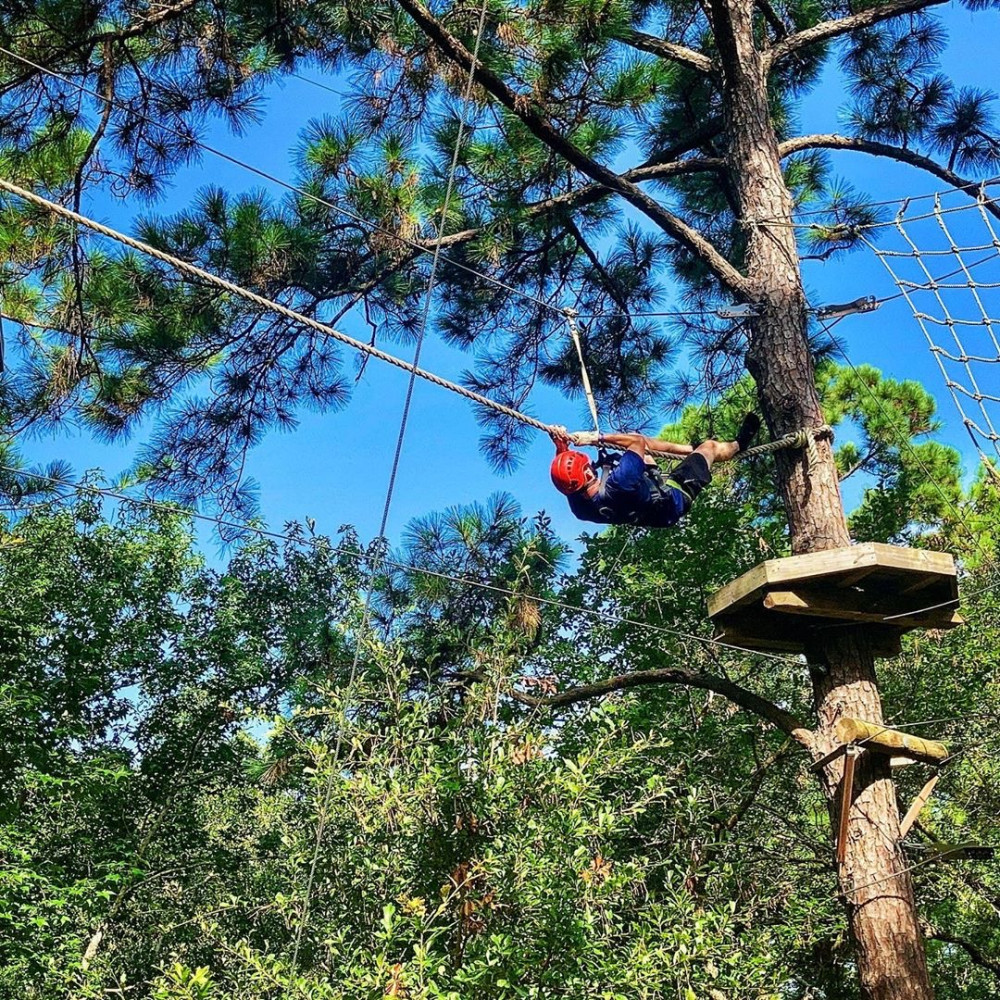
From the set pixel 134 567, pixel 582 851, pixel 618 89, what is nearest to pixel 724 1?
pixel 618 89

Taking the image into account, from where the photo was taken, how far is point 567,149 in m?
4.31

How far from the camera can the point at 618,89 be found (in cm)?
473

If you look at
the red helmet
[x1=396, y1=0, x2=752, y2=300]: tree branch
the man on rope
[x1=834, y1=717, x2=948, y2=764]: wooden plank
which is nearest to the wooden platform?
[x1=834, y1=717, x2=948, y2=764]: wooden plank

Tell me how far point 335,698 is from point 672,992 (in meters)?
1.32

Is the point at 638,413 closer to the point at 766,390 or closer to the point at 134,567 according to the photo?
the point at 766,390

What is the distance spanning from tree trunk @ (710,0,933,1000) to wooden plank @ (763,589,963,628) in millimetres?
139

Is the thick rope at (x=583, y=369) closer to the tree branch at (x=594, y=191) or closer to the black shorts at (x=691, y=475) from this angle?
the black shorts at (x=691, y=475)

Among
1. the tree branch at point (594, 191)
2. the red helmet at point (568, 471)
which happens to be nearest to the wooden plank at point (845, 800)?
the red helmet at point (568, 471)

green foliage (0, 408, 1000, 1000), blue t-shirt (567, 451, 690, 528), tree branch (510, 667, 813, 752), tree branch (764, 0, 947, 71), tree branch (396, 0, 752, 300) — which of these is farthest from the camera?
tree branch (764, 0, 947, 71)

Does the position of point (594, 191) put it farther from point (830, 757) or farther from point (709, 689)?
point (830, 757)

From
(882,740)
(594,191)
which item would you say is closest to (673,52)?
(594,191)

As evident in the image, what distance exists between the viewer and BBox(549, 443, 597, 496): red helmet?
3693mm

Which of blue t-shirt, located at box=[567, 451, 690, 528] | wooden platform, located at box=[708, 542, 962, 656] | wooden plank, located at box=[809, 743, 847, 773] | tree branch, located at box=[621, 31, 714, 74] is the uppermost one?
tree branch, located at box=[621, 31, 714, 74]

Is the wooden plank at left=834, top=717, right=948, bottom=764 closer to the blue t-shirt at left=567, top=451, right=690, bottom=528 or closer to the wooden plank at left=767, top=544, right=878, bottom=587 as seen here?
the wooden plank at left=767, top=544, right=878, bottom=587
